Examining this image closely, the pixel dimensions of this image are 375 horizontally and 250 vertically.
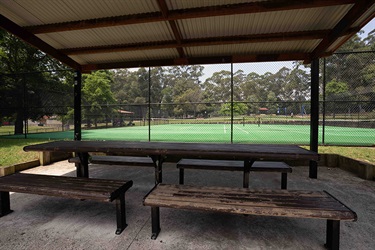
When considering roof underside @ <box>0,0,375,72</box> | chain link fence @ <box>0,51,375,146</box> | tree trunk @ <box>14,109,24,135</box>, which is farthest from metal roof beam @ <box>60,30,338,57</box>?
tree trunk @ <box>14,109,24,135</box>

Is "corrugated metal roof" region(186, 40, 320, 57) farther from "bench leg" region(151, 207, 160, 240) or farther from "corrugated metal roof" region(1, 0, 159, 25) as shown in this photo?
"bench leg" region(151, 207, 160, 240)

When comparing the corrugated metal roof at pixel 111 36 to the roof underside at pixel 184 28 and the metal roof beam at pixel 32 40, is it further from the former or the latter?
the metal roof beam at pixel 32 40

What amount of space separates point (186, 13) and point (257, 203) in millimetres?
2969

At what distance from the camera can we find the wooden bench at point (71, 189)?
2.14m

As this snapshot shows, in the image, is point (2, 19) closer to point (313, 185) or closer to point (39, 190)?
point (39, 190)

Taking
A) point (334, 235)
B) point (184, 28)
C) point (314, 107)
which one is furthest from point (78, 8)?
point (314, 107)

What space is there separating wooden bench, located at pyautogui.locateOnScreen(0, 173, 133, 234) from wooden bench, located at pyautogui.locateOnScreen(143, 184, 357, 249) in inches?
16.8

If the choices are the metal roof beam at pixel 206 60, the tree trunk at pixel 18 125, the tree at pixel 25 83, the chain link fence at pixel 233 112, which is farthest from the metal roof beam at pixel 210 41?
the tree trunk at pixel 18 125

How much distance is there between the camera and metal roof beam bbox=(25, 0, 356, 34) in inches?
111

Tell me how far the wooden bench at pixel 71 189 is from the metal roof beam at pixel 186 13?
8.83ft

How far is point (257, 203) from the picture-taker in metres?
1.93

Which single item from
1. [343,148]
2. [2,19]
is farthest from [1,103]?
[343,148]

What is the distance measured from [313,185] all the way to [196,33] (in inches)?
151

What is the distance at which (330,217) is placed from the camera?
1694mm
